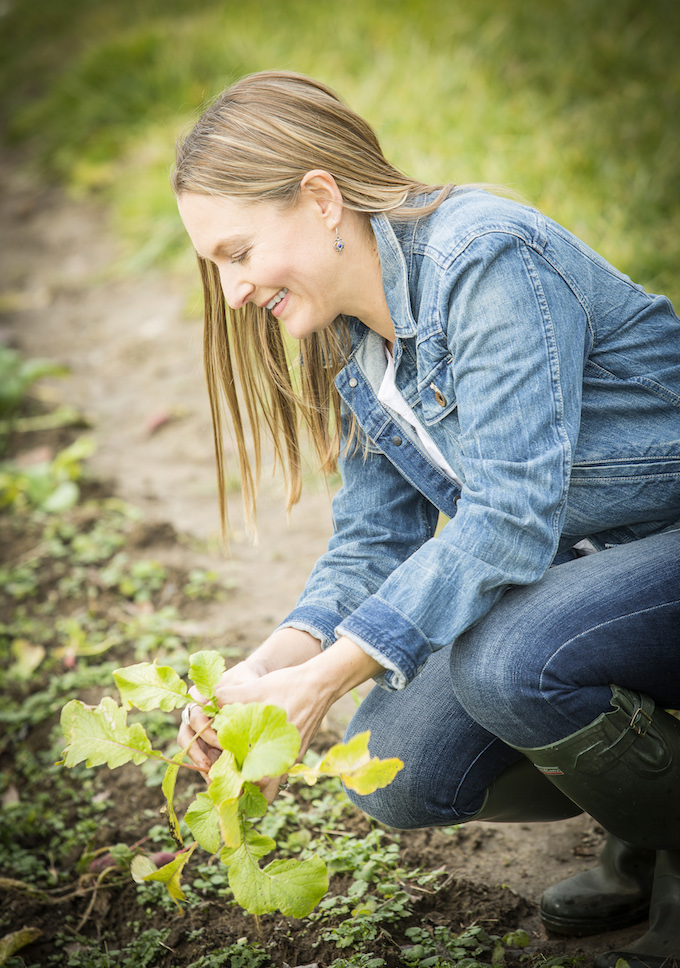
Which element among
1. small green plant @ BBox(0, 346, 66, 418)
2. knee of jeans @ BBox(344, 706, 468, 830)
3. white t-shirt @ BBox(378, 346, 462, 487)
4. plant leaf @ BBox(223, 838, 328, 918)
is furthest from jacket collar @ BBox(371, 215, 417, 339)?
small green plant @ BBox(0, 346, 66, 418)

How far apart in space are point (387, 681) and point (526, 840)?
0.81 meters

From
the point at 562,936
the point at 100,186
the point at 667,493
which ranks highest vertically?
the point at 100,186

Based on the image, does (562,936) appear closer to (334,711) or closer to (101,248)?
(334,711)

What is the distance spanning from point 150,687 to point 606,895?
88 centimetres

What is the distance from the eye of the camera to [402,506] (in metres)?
1.68

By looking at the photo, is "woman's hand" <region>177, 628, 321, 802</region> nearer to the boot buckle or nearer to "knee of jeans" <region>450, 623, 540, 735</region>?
"knee of jeans" <region>450, 623, 540, 735</region>

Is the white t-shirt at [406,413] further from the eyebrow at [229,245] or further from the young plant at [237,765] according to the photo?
the young plant at [237,765]

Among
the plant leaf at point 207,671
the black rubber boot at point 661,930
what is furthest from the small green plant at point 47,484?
the black rubber boot at point 661,930

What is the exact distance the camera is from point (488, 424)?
1.21m

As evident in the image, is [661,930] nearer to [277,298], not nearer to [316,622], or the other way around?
[316,622]

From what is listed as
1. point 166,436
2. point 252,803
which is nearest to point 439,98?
point 166,436

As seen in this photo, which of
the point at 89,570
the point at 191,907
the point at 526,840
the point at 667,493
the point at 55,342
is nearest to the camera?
the point at 667,493

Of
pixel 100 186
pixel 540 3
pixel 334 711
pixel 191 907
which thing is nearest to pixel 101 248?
pixel 100 186

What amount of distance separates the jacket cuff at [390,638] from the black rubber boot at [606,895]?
2.05 ft
